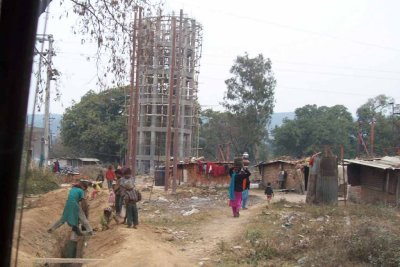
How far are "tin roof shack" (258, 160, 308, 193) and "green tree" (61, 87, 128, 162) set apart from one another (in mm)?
26818

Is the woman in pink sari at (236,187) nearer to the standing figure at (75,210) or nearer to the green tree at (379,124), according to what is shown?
the standing figure at (75,210)

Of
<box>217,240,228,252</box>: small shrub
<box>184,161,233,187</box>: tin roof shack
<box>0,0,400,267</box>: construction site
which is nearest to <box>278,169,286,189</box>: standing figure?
<box>0,0,400,267</box>: construction site

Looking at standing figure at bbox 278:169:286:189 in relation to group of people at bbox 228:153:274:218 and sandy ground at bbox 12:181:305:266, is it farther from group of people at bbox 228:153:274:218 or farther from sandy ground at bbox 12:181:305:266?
group of people at bbox 228:153:274:218

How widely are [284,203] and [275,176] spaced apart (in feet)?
42.7

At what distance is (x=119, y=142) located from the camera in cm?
5756

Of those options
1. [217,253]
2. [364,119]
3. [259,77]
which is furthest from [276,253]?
[364,119]

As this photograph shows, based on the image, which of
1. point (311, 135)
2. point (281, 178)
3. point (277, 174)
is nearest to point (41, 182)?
point (281, 178)

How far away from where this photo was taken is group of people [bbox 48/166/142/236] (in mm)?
10750

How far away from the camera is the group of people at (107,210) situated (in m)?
10.8

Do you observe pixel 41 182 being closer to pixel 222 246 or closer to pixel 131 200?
pixel 131 200

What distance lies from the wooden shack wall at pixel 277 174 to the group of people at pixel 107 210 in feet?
50.2

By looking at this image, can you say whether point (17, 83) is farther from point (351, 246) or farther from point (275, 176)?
point (275, 176)

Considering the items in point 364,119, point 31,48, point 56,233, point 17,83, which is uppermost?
point 364,119

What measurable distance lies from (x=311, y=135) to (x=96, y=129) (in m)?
23.4
